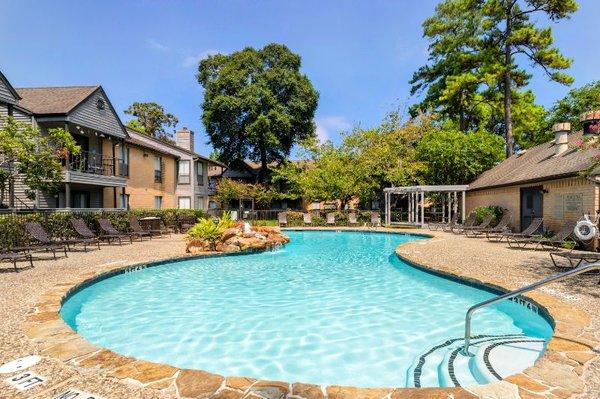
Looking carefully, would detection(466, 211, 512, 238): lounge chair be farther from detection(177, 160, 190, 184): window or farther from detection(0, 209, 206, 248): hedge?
detection(177, 160, 190, 184): window

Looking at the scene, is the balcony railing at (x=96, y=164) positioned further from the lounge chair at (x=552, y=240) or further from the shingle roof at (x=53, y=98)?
the lounge chair at (x=552, y=240)

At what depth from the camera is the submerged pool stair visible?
425 centimetres

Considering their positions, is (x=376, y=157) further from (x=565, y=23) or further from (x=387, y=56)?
(x=565, y=23)

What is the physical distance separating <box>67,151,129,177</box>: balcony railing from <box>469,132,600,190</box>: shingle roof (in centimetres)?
2264

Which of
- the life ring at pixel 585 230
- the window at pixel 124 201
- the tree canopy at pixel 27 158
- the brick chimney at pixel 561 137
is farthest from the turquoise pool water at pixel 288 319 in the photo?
the window at pixel 124 201

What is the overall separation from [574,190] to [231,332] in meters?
14.1

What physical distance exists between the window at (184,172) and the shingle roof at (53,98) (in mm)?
11373

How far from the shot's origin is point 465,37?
30.6 metres

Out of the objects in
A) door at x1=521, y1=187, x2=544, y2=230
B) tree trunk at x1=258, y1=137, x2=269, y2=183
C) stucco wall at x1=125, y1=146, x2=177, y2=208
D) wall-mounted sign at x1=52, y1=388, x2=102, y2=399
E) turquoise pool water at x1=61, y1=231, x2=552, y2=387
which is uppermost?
tree trunk at x1=258, y1=137, x2=269, y2=183

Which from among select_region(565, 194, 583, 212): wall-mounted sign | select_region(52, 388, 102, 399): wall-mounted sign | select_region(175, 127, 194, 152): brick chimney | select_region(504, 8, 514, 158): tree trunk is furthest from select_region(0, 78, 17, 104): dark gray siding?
select_region(504, 8, 514, 158): tree trunk

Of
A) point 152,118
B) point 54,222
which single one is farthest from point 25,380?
point 152,118

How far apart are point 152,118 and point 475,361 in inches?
2245

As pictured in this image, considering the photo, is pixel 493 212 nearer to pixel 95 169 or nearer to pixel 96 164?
pixel 95 169

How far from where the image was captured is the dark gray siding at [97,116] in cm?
1944
